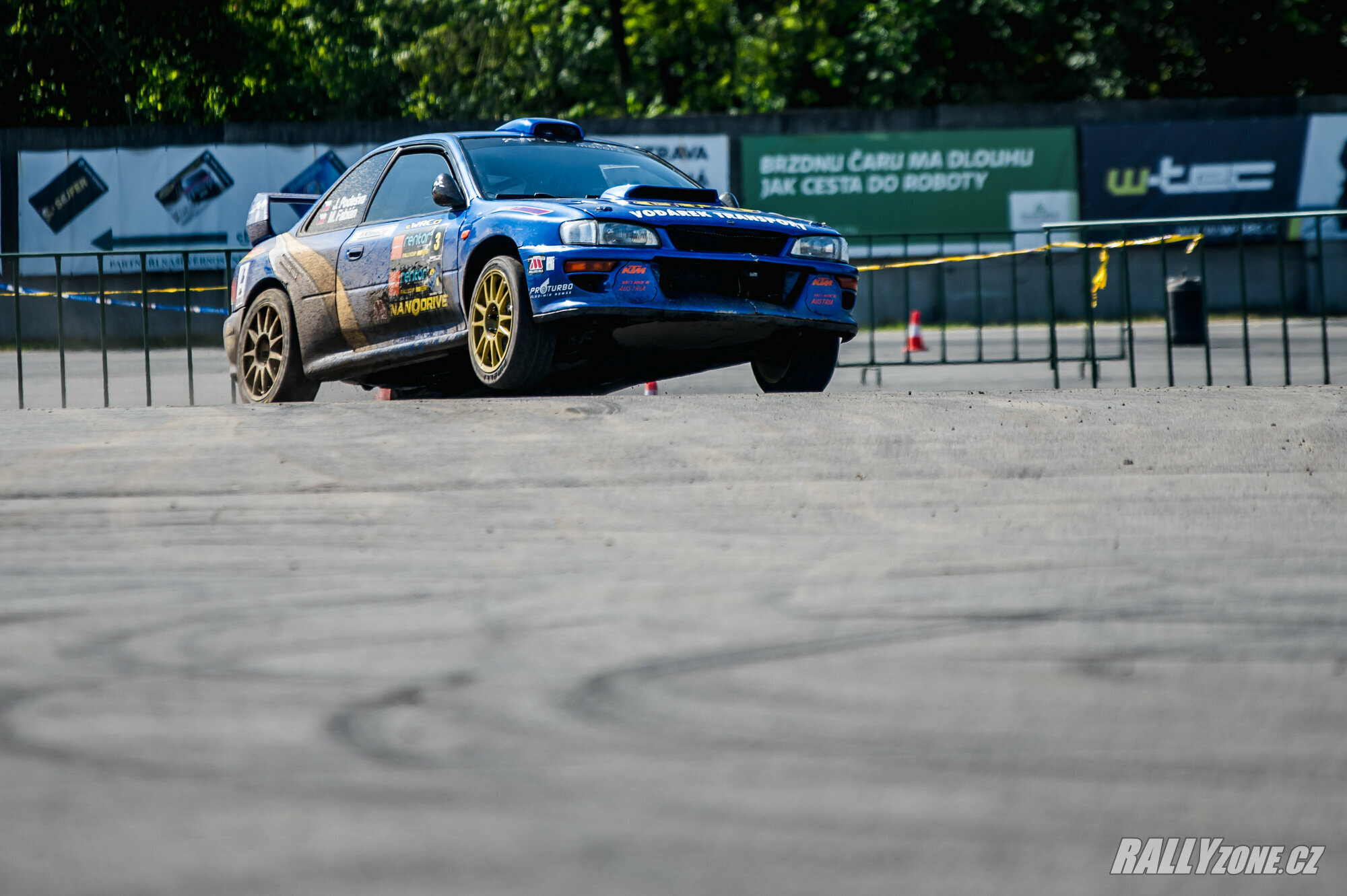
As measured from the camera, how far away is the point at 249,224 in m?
9.19

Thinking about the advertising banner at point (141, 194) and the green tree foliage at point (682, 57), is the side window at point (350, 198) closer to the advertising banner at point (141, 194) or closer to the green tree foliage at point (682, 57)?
the advertising banner at point (141, 194)

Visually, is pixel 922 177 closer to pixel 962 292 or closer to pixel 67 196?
pixel 962 292

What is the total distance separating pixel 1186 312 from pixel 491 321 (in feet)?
37.0

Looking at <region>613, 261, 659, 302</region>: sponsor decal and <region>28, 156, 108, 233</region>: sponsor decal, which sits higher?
<region>28, 156, 108, 233</region>: sponsor decal

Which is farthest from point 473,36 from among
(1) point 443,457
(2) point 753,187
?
(1) point 443,457

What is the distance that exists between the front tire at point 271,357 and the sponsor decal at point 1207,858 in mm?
7126

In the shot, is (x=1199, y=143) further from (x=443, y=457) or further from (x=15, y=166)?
(x=443, y=457)

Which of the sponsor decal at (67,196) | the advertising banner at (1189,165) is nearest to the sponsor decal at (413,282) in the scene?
the sponsor decal at (67,196)

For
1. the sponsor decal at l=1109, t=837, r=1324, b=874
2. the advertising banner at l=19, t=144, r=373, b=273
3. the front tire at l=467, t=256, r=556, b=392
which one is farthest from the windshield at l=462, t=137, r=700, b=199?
the advertising banner at l=19, t=144, r=373, b=273

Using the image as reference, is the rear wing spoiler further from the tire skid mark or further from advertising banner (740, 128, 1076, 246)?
advertising banner (740, 128, 1076, 246)

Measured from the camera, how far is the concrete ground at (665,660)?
1.88 metres

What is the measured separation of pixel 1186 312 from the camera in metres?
16.4

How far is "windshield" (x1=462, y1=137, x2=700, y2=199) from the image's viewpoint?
7707 millimetres

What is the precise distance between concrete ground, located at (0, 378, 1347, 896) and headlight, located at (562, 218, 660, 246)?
1.61 meters
